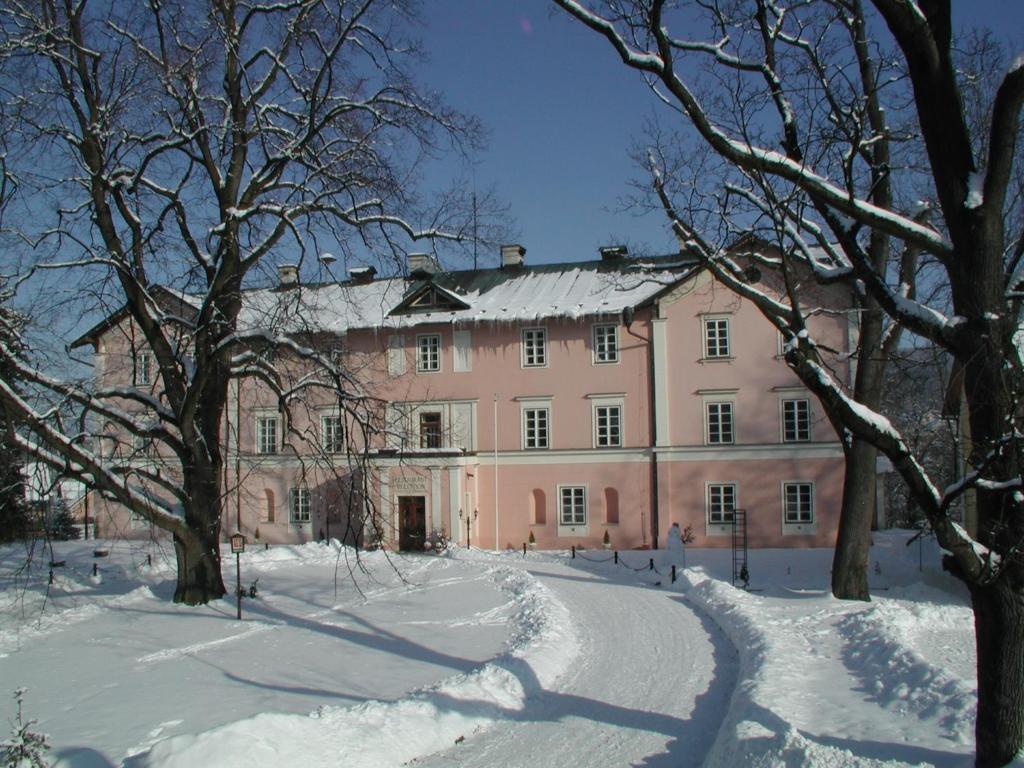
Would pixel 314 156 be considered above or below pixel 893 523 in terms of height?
above

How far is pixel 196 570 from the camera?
717 inches

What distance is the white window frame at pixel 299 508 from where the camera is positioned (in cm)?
3438

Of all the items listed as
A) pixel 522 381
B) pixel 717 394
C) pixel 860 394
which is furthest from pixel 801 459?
pixel 860 394

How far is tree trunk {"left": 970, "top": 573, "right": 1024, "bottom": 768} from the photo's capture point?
6281 millimetres

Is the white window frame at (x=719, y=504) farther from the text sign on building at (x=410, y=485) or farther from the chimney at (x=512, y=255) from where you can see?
the chimney at (x=512, y=255)

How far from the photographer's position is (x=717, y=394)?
30.8 meters

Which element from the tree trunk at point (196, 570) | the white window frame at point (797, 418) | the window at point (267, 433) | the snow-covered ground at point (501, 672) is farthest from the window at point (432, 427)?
the tree trunk at point (196, 570)

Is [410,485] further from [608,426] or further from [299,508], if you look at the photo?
[608,426]

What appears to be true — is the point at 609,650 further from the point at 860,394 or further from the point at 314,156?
the point at 314,156

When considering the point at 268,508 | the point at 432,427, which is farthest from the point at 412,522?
the point at 268,508

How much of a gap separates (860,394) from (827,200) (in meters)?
11.2

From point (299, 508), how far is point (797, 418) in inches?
724

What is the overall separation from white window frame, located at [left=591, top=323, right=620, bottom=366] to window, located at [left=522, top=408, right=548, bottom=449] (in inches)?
108

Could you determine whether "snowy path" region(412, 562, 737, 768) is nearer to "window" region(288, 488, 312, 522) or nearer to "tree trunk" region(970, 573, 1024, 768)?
"tree trunk" region(970, 573, 1024, 768)
